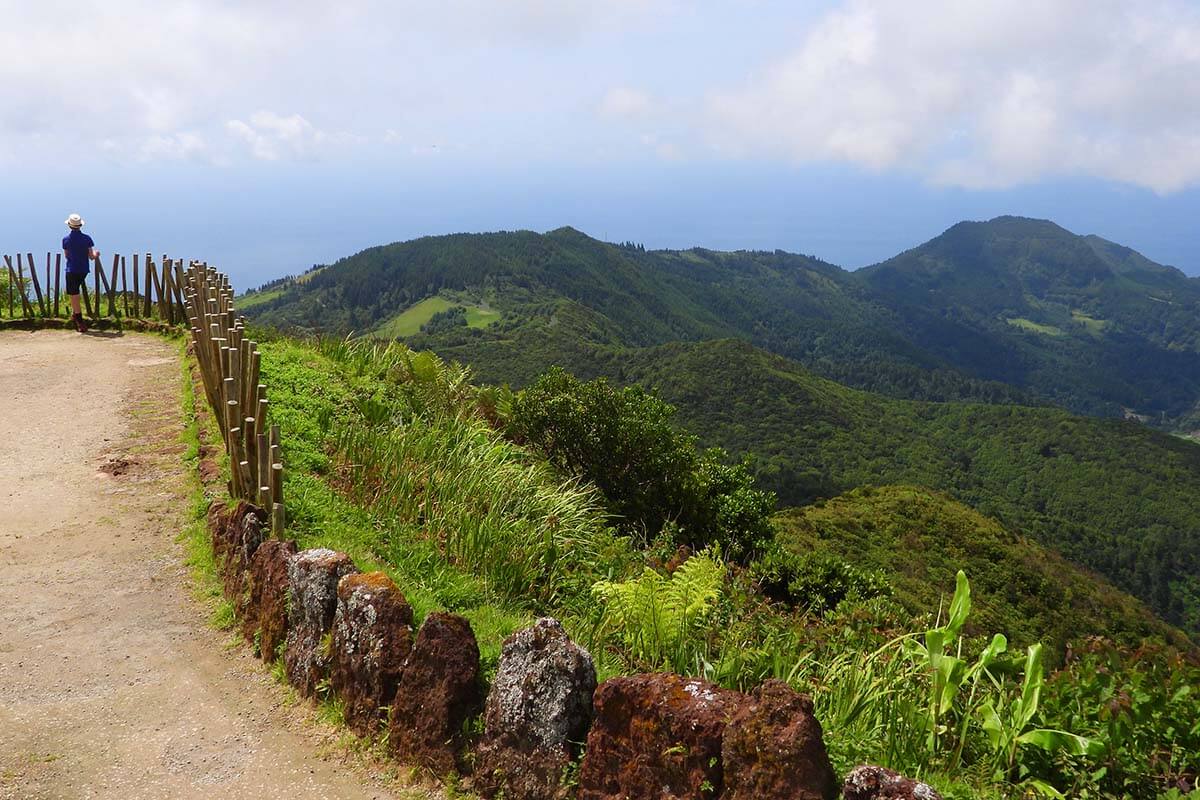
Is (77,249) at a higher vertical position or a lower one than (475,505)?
higher

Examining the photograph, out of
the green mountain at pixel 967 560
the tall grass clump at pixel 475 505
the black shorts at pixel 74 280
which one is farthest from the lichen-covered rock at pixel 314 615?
the green mountain at pixel 967 560

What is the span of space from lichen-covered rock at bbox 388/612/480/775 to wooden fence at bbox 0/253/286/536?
7.16 ft

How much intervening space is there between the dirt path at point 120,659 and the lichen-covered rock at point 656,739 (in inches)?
41.9

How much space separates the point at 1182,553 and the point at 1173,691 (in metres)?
92.5

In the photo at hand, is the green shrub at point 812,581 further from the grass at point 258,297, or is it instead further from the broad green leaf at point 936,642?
the grass at point 258,297

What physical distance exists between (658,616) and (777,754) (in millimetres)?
2102

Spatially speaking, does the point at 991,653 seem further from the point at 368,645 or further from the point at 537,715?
the point at 368,645

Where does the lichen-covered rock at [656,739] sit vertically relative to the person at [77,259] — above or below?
below

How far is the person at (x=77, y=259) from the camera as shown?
14078mm

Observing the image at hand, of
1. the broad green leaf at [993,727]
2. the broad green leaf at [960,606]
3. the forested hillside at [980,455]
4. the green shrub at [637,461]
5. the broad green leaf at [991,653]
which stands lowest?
the forested hillside at [980,455]

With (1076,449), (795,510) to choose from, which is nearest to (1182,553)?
(1076,449)

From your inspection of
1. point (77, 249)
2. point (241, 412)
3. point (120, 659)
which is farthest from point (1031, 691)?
point (77, 249)

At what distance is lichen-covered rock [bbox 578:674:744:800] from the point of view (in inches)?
133

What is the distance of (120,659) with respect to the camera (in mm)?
5246
